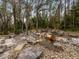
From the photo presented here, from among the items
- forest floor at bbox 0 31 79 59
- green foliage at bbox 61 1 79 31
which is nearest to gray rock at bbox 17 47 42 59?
forest floor at bbox 0 31 79 59

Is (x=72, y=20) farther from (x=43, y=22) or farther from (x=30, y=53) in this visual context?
(x=30, y=53)

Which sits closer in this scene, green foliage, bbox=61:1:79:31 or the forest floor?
the forest floor

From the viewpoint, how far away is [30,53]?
264 inches

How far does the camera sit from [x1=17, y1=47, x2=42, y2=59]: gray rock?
252 inches

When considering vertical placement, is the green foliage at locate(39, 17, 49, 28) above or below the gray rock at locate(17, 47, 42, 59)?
above

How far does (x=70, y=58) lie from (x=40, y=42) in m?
1.80

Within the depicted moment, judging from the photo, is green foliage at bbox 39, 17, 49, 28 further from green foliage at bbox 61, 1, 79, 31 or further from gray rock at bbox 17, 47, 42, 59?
gray rock at bbox 17, 47, 42, 59

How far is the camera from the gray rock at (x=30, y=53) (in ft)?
21.0

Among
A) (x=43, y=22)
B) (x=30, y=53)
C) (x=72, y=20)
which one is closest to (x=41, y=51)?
(x=30, y=53)

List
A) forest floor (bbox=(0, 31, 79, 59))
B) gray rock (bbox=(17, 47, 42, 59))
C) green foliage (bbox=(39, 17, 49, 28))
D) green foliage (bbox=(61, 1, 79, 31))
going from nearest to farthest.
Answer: gray rock (bbox=(17, 47, 42, 59)) → forest floor (bbox=(0, 31, 79, 59)) → green foliage (bbox=(61, 1, 79, 31)) → green foliage (bbox=(39, 17, 49, 28))

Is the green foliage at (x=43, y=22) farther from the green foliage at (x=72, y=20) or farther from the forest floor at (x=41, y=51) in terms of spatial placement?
the forest floor at (x=41, y=51)

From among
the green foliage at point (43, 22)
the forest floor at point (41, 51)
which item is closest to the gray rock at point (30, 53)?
the forest floor at point (41, 51)

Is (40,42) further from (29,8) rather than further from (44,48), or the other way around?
(29,8)

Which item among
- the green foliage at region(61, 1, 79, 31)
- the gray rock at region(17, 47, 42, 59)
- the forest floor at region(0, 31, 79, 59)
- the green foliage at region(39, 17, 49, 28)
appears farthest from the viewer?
the green foliage at region(39, 17, 49, 28)
